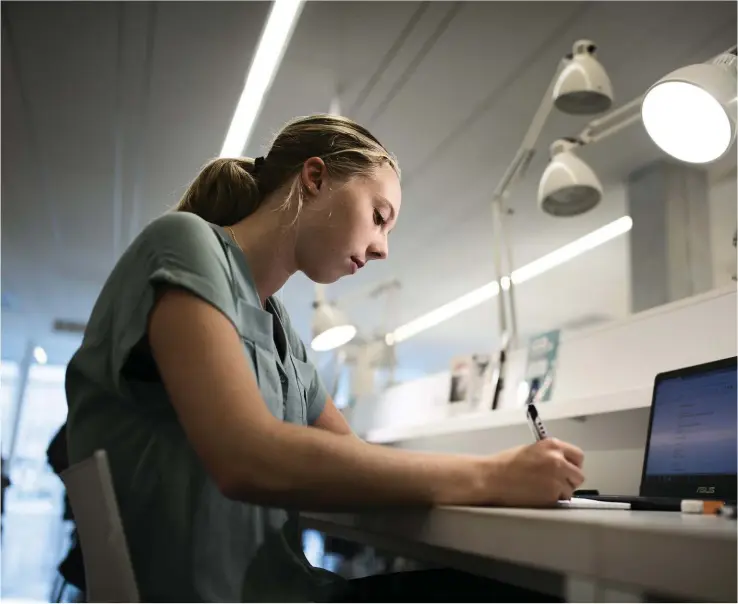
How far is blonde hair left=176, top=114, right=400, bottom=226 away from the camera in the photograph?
44.6 inches

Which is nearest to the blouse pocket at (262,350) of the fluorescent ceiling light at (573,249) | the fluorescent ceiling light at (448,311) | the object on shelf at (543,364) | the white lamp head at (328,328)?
the object on shelf at (543,364)

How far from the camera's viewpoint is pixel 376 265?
654 centimetres

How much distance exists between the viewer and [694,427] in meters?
1.38

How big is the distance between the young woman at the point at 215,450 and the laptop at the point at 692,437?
52cm

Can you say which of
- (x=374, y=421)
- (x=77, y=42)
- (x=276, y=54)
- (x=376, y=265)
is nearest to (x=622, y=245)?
(x=376, y=265)

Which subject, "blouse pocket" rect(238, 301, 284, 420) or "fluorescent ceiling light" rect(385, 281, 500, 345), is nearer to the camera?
"blouse pocket" rect(238, 301, 284, 420)

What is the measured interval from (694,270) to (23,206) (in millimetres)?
4888

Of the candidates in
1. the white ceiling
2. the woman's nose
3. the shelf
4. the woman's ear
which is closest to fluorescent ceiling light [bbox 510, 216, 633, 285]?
the white ceiling

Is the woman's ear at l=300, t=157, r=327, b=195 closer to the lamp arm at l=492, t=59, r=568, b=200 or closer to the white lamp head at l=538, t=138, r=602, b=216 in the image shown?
the white lamp head at l=538, t=138, r=602, b=216

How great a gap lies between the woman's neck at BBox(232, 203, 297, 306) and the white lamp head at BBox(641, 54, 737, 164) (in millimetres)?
958

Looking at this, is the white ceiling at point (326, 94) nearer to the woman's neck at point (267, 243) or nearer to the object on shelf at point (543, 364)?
the woman's neck at point (267, 243)

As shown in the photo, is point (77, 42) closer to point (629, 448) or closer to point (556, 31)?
point (556, 31)

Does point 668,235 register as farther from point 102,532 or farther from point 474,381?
point 102,532

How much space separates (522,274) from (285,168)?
5784 millimetres
